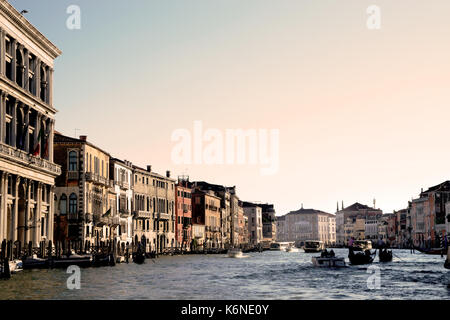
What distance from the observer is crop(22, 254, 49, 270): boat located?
41.1m

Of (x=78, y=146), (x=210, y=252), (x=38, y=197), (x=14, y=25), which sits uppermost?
(x=14, y=25)

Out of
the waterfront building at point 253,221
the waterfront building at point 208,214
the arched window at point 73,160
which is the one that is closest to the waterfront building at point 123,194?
the arched window at point 73,160

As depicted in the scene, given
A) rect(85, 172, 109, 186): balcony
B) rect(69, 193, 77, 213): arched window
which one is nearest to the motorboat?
rect(85, 172, 109, 186): balcony

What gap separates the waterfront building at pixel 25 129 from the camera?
44344 millimetres

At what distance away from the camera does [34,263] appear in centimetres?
4159

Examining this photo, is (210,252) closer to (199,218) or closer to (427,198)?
(199,218)

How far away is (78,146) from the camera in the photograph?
194 ft

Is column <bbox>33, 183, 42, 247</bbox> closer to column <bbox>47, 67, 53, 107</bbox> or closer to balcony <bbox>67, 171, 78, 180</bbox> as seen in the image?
column <bbox>47, 67, 53, 107</bbox>

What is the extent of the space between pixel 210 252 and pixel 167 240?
1261 cm

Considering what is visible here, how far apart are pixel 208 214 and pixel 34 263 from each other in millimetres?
70074

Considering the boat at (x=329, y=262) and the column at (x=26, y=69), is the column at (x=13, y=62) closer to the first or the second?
the column at (x=26, y=69)

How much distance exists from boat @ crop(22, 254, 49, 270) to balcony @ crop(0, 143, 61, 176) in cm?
682
